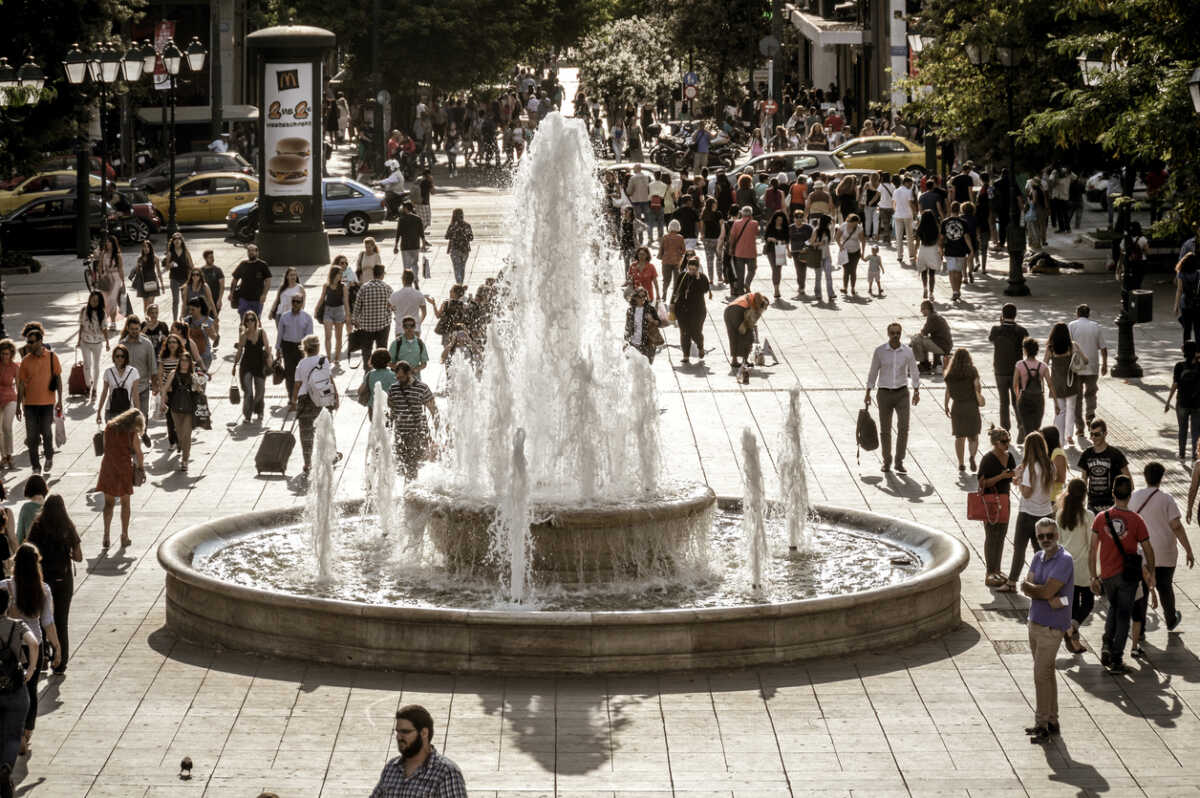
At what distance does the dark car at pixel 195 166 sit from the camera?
151 ft

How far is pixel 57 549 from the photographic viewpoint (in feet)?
43.7

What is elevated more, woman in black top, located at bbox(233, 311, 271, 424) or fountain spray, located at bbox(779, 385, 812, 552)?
woman in black top, located at bbox(233, 311, 271, 424)

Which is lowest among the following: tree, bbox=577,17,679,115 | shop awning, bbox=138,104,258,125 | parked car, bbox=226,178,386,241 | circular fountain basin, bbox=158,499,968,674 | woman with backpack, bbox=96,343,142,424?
circular fountain basin, bbox=158,499,968,674

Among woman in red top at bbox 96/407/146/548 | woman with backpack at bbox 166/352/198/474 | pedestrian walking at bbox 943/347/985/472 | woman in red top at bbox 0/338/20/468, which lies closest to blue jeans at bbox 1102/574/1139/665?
pedestrian walking at bbox 943/347/985/472

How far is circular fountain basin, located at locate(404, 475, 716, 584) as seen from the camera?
1480 centimetres

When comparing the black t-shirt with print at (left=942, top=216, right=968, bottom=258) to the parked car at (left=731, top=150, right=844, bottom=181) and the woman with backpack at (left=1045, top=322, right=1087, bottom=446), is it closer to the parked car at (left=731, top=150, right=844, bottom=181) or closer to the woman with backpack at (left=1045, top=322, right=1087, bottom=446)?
the woman with backpack at (left=1045, top=322, right=1087, bottom=446)

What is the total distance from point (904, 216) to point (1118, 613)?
20790 mm

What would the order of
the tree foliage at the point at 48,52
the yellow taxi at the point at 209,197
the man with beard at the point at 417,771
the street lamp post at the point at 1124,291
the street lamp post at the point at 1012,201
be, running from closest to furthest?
the man with beard at the point at 417,771
the street lamp post at the point at 1124,291
the street lamp post at the point at 1012,201
the tree foliage at the point at 48,52
the yellow taxi at the point at 209,197

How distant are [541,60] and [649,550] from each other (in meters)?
90.7

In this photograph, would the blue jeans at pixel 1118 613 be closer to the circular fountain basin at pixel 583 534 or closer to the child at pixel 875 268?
the circular fountain basin at pixel 583 534

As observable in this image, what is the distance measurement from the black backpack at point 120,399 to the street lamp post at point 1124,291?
11373mm

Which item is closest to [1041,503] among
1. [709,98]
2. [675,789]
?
[675,789]

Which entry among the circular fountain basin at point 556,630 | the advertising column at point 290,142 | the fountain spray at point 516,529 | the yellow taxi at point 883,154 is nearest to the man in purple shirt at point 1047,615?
the circular fountain basin at point 556,630

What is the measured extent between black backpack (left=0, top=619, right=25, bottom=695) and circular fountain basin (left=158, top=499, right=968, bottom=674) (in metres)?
2.90
